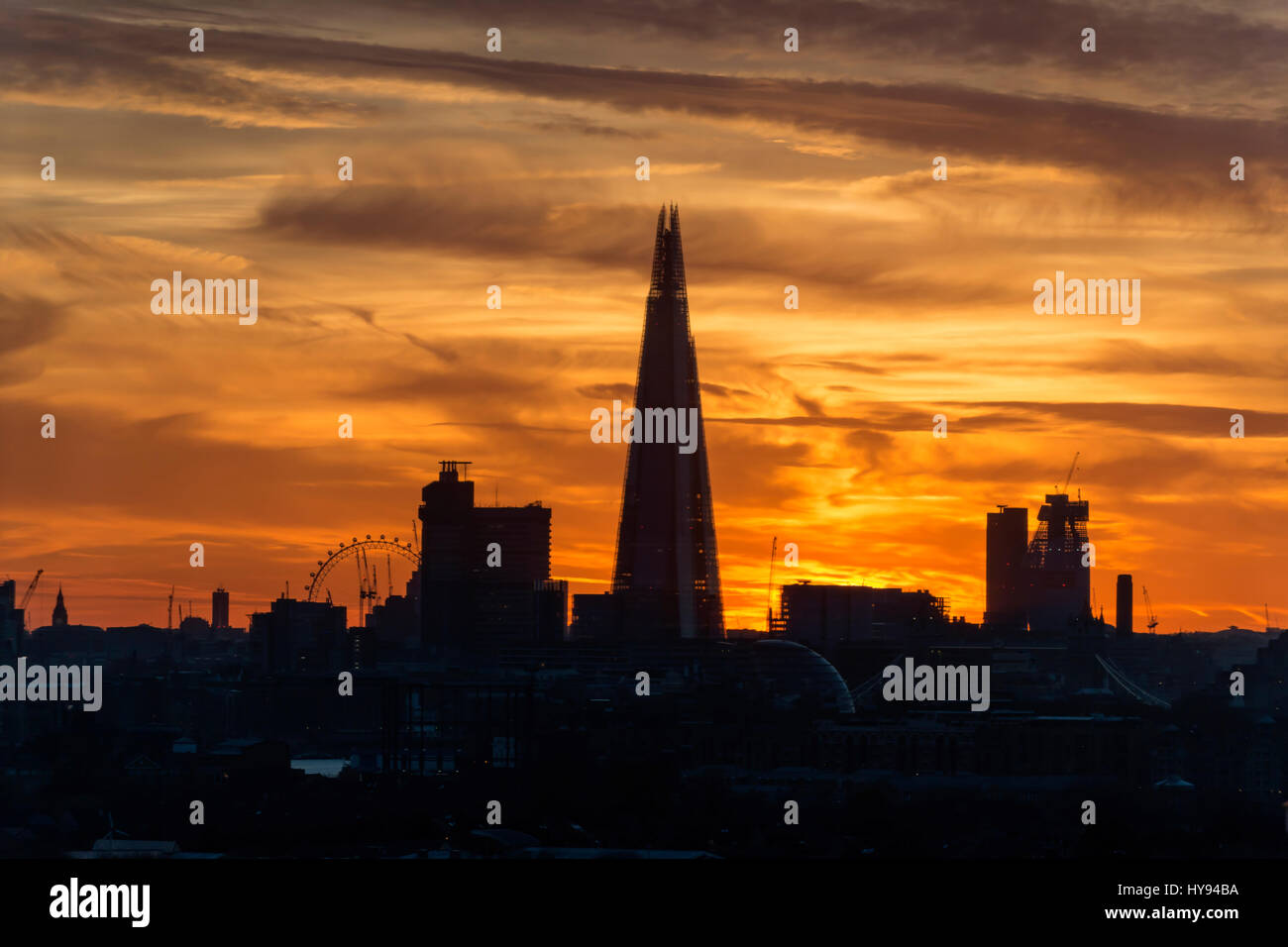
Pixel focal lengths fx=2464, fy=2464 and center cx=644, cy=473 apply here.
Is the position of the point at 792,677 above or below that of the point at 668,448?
below

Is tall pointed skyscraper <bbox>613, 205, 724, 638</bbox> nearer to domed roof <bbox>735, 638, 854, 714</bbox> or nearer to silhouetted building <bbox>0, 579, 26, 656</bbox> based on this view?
domed roof <bbox>735, 638, 854, 714</bbox>

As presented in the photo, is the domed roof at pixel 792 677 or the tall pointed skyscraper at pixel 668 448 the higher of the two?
the tall pointed skyscraper at pixel 668 448

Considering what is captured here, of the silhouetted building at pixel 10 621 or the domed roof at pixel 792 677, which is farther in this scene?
the silhouetted building at pixel 10 621

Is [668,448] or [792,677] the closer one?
[792,677]

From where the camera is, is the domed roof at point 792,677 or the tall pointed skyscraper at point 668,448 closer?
the domed roof at point 792,677

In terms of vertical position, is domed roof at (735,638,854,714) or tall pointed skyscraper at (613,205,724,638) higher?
tall pointed skyscraper at (613,205,724,638)

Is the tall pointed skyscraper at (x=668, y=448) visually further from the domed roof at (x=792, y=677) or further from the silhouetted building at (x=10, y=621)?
the silhouetted building at (x=10, y=621)

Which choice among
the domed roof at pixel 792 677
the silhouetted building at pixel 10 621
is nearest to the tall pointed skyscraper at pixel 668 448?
the domed roof at pixel 792 677

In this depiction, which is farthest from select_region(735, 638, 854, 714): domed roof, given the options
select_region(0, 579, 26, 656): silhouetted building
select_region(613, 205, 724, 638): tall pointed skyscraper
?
select_region(0, 579, 26, 656): silhouetted building

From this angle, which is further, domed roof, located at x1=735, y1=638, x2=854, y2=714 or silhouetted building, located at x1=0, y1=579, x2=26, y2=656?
silhouetted building, located at x1=0, y1=579, x2=26, y2=656
